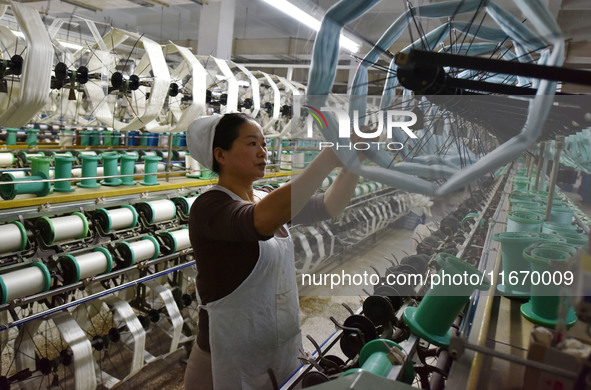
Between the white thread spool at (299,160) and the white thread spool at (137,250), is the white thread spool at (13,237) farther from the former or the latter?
the white thread spool at (299,160)

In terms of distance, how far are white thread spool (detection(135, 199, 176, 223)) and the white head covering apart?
182 cm

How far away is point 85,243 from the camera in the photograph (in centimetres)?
276

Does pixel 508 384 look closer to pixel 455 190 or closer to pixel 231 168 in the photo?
pixel 455 190

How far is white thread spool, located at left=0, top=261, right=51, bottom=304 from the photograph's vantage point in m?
2.09

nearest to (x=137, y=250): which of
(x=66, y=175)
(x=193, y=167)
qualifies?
(x=66, y=175)

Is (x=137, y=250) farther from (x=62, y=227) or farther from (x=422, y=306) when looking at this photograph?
(x=422, y=306)

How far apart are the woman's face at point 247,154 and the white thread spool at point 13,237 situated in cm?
163

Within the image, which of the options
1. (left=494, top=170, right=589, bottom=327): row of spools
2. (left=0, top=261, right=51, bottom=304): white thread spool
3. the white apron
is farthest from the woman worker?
(left=0, top=261, right=51, bottom=304): white thread spool

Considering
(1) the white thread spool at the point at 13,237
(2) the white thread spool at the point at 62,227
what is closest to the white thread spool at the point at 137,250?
(2) the white thread spool at the point at 62,227

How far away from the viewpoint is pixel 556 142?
111 cm

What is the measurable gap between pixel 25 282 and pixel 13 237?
0.83 ft

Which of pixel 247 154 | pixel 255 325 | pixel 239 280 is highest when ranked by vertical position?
pixel 247 154

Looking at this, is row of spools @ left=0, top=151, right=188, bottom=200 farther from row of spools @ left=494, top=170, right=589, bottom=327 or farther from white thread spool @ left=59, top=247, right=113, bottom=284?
row of spools @ left=494, top=170, right=589, bottom=327

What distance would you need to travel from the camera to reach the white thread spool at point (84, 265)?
2449 mm
